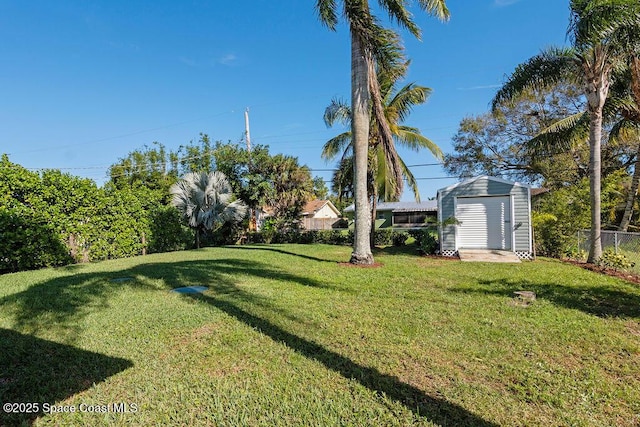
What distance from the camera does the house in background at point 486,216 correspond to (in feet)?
36.6

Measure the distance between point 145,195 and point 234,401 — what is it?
522 inches

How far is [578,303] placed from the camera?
5312mm

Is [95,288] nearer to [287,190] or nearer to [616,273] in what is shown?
[616,273]

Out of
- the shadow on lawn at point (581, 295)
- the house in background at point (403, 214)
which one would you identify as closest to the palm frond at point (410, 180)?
the shadow on lawn at point (581, 295)

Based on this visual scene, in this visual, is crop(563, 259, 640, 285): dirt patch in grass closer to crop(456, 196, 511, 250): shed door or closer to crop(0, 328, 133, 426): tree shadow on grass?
crop(456, 196, 511, 250): shed door

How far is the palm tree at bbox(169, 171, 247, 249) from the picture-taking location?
15.7 meters

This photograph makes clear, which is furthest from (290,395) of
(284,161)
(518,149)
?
(518,149)

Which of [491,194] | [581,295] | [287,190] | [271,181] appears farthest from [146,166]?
[581,295]

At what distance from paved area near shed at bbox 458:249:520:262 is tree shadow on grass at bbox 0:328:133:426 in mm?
10014

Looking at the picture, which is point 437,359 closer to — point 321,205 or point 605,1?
point 605,1

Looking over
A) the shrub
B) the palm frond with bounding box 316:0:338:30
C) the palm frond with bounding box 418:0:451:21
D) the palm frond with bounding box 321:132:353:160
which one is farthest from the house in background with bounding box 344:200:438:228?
the palm frond with bounding box 418:0:451:21

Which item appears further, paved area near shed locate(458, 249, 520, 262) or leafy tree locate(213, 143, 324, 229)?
leafy tree locate(213, 143, 324, 229)

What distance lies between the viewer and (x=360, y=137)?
9406 millimetres

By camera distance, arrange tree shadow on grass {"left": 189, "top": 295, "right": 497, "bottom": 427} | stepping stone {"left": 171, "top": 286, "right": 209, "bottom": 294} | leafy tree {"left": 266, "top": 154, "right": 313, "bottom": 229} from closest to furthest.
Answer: tree shadow on grass {"left": 189, "top": 295, "right": 497, "bottom": 427} → stepping stone {"left": 171, "top": 286, "right": 209, "bottom": 294} → leafy tree {"left": 266, "top": 154, "right": 313, "bottom": 229}
